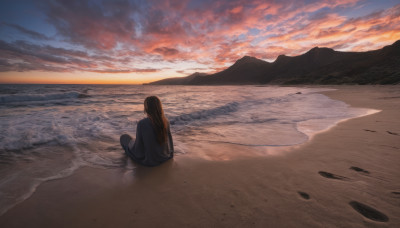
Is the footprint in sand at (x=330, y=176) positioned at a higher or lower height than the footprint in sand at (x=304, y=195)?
higher

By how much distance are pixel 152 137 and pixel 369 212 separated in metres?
3.16

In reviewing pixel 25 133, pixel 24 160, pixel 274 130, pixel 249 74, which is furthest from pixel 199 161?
pixel 249 74

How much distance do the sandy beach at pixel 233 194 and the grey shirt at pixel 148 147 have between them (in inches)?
6.4

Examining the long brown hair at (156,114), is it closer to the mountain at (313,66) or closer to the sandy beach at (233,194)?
the sandy beach at (233,194)

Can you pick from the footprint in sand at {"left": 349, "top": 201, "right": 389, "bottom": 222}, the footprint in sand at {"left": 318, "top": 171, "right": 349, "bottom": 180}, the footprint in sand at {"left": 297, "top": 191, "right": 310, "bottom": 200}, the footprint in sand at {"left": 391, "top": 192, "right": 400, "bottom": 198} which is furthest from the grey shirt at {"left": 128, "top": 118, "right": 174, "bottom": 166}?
the footprint in sand at {"left": 391, "top": 192, "right": 400, "bottom": 198}

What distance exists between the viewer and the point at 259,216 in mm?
1854

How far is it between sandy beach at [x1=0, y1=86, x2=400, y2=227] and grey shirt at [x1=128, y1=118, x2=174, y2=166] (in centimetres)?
16

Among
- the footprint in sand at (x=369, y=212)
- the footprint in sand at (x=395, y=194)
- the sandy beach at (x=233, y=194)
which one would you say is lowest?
the sandy beach at (x=233, y=194)

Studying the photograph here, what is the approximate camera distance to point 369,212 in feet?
6.05

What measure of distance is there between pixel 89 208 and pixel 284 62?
177441 millimetres

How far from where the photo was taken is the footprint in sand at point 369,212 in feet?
5.72

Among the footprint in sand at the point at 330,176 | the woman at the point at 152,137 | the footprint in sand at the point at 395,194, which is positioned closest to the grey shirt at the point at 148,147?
the woman at the point at 152,137

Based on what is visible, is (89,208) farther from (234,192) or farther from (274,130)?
(274,130)

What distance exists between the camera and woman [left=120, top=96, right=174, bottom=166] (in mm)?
3197
